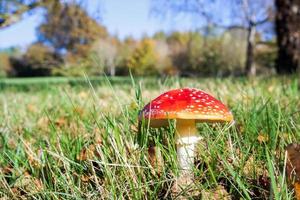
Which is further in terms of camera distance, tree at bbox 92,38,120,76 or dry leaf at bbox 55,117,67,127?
tree at bbox 92,38,120,76

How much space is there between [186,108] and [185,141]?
0.55 ft

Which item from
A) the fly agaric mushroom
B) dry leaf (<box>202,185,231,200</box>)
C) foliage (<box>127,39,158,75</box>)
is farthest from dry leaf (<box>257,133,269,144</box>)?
foliage (<box>127,39,158,75</box>)

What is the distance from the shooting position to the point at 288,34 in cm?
909

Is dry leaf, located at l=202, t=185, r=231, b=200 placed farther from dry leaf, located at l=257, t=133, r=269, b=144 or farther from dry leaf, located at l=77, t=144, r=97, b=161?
dry leaf, located at l=77, t=144, r=97, b=161

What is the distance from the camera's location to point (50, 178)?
4.62 ft

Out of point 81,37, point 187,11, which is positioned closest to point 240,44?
point 187,11

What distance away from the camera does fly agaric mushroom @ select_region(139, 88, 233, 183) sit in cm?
127

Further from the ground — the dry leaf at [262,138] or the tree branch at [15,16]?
the tree branch at [15,16]

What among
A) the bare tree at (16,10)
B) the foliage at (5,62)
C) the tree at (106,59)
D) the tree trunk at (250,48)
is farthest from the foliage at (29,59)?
the bare tree at (16,10)

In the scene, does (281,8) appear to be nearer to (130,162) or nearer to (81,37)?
(130,162)

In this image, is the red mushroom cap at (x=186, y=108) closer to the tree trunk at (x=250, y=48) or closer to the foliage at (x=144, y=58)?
the tree trunk at (x=250, y=48)

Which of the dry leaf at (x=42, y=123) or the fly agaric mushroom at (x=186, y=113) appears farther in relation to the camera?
the dry leaf at (x=42, y=123)

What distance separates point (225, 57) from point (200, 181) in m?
32.8

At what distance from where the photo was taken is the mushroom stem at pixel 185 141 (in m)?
1.35
